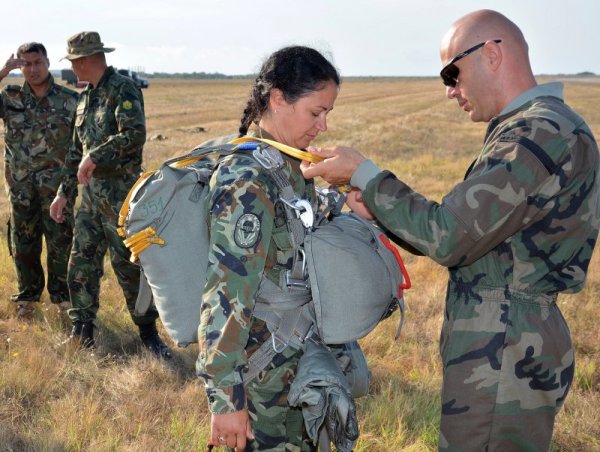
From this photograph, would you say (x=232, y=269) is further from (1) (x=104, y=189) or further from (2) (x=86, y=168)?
(1) (x=104, y=189)

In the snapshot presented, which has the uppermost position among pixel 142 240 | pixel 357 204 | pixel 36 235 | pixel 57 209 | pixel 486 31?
pixel 486 31

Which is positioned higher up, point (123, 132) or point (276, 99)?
point (276, 99)

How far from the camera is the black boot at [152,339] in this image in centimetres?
533

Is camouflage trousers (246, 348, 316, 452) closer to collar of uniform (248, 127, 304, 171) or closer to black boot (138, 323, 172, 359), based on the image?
collar of uniform (248, 127, 304, 171)

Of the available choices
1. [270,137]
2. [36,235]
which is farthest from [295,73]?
[36,235]

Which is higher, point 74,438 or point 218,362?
point 218,362

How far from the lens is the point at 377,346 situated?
5.37 metres

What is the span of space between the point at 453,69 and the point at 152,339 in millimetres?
3736

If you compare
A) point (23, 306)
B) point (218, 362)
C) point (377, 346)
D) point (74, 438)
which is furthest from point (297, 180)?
point (23, 306)

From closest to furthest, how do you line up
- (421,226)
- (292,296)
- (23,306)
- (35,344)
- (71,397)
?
(421,226) < (292,296) < (71,397) < (35,344) < (23,306)

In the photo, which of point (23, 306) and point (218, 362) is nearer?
point (218, 362)

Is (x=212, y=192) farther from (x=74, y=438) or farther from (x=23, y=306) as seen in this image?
(x=23, y=306)

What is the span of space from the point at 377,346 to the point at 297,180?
9.90ft

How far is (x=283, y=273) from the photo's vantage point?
2531 millimetres
